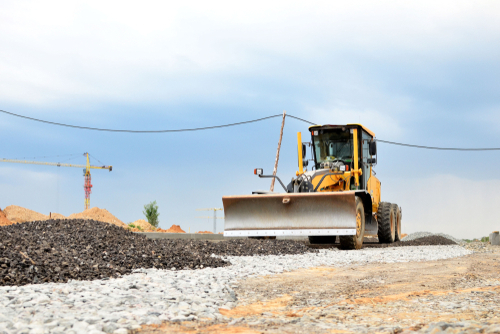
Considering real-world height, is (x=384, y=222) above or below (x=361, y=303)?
above

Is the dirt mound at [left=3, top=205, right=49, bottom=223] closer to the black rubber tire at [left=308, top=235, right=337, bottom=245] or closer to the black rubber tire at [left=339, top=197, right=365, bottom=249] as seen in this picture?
the black rubber tire at [left=308, top=235, right=337, bottom=245]

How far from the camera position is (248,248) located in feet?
33.5

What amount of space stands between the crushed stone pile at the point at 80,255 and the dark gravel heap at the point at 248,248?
0.22 m

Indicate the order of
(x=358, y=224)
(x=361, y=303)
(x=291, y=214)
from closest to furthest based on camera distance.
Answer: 1. (x=361, y=303)
2. (x=291, y=214)
3. (x=358, y=224)

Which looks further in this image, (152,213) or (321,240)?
(152,213)

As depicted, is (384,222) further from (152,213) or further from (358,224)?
(152,213)

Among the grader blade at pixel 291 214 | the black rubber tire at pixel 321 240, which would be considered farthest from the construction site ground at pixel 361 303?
the black rubber tire at pixel 321 240

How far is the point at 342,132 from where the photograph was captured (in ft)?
43.4

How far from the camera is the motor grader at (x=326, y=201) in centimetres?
1107

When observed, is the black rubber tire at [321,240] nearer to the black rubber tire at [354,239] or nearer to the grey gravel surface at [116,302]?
the black rubber tire at [354,239]

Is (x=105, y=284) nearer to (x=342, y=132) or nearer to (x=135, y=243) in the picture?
(x=135, y=243)

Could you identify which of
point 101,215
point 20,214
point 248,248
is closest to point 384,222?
point 248,248

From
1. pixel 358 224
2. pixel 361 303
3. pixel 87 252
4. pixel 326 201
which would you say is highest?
pixel 326 201

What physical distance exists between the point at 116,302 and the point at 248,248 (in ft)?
19.8
